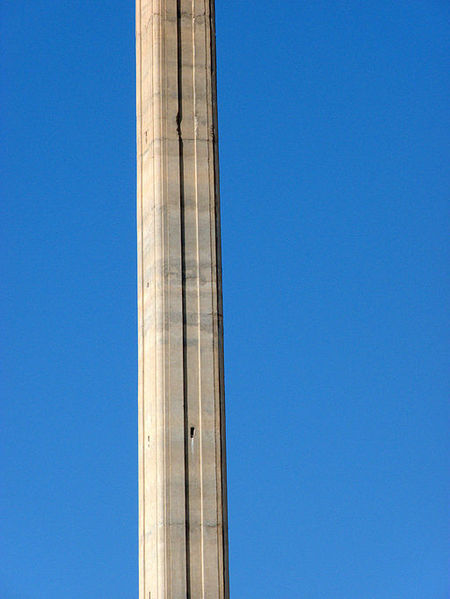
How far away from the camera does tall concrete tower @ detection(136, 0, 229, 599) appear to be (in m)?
22.4

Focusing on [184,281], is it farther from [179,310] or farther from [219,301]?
[219,301]

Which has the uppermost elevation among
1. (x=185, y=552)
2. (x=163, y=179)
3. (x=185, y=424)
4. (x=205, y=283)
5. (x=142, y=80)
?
(x=142, y=80)

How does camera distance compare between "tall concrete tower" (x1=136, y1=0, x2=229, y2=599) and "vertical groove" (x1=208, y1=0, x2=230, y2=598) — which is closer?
"tall concrete tower" (x1=136, y1=0, x2=229, y2=599)

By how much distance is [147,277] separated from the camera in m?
24.0

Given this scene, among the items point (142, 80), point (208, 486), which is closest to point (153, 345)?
point (208, 486)

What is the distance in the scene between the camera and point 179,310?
76.5ft

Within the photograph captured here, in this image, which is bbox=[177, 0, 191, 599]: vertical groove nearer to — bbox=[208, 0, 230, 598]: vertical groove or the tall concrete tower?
the tall concrete tower

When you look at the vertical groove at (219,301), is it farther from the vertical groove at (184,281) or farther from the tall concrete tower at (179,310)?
the vertical groove at (184,281)

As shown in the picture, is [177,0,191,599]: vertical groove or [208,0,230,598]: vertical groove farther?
[208,0,230,598]: vertical groove

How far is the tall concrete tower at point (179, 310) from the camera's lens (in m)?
22.4

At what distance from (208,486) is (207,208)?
4.73m

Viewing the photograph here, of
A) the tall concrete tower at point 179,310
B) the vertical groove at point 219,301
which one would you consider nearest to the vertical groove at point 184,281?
the tall concrete tower at point 179,310

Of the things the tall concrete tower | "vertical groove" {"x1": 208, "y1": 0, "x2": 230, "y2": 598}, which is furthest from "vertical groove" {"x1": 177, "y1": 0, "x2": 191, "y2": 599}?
"vertical groove" {"x1": 208, "y1": 0, "x2": 230, "y2": 598}

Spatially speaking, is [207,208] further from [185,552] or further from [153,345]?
[185,552]
